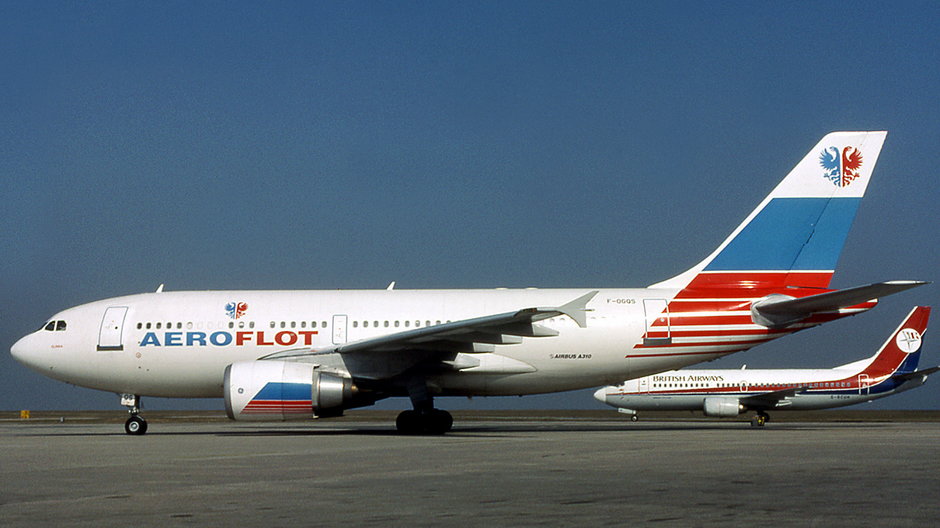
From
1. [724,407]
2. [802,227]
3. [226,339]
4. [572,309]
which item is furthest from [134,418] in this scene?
[724,407]

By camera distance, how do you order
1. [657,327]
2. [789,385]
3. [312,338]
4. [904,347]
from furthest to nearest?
[789,385]
[904,347]
[312,338]
[657,327]

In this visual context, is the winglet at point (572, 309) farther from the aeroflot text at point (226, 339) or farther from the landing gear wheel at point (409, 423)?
the aeroflot text at point (226, 339)

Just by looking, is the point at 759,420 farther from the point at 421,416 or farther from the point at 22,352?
the point at 22,352

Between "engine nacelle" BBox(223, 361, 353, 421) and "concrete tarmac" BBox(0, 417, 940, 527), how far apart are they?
415 cm

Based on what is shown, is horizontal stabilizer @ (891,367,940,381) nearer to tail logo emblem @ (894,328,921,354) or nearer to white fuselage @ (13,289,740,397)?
tail logo emblem @ (894,328,921,354)

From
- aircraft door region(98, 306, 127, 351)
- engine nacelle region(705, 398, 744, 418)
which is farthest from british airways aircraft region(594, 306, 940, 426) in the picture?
aircraft door region(98, 306, 127, 351)

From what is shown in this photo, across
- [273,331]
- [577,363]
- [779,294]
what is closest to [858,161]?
[779,294]

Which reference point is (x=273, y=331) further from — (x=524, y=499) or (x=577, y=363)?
(x=524, y=499)

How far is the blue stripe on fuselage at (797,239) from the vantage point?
22.2 meters

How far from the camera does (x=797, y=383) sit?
129ft

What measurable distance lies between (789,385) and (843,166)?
19.0 m

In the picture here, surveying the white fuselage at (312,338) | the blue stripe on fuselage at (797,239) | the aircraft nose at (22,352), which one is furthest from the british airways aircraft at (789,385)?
the aircraft nose at (22,352)

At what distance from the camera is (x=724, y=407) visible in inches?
1526

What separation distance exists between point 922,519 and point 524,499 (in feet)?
9.82
